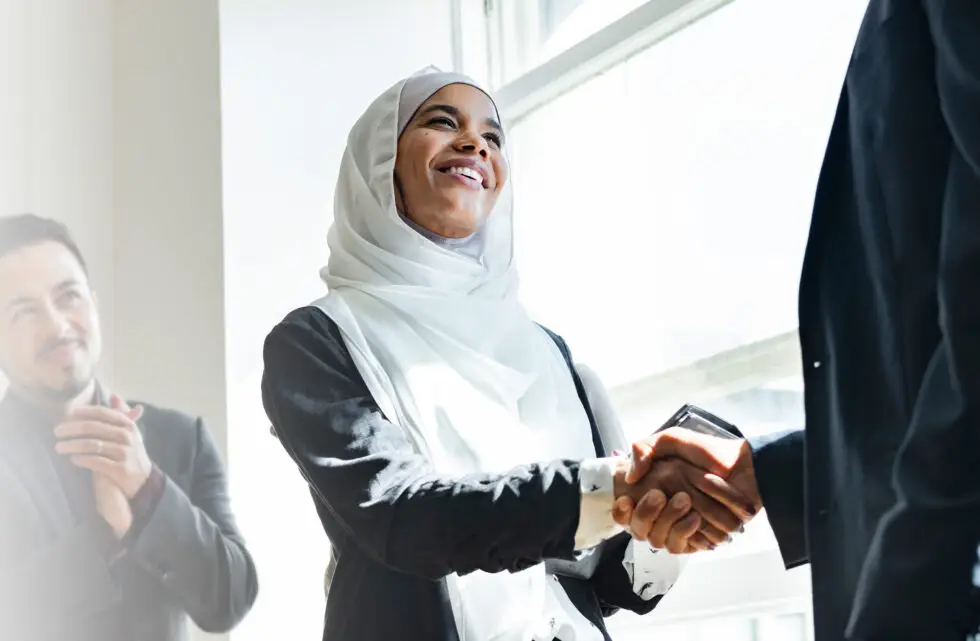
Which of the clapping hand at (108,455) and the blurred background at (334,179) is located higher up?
the blurred background at (334,179)

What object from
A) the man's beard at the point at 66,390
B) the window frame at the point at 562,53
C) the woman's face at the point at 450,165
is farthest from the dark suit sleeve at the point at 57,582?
the window frame at the point at 562,53

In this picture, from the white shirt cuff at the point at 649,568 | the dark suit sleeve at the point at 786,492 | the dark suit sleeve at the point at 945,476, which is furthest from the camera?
the white shirt cuff at the point at 649,568

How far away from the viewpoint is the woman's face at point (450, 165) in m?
2.22

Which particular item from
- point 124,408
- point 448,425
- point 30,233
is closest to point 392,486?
point 448,425

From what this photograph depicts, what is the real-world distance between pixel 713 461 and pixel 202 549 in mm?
1262

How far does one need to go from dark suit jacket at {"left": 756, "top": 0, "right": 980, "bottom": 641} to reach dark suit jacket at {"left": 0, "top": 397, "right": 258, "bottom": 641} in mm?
1598

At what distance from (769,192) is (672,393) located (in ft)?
1.40

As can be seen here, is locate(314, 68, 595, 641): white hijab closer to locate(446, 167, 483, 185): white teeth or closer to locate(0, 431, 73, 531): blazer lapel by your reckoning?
locate(446, 167, 483, 185): white teeth

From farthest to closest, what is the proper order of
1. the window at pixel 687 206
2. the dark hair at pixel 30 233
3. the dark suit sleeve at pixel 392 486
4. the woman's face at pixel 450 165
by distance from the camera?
the dark hair at pixel 30 233 → the window at pixel 687 206 → the woman's face at pixel 450 165 → the dark suit sleeve at pixel 392 486

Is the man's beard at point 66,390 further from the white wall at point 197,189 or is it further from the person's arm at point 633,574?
the person's arm at point 633,574

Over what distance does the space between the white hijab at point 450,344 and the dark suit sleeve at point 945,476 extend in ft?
2.77

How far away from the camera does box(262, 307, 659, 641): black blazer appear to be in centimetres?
173

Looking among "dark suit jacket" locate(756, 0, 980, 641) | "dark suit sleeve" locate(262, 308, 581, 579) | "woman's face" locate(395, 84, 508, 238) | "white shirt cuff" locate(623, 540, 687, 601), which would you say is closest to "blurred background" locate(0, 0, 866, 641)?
"white shirt cuff" locate(623, 540, 687, 601)

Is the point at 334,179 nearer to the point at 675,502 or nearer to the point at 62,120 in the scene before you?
the point at 62,120
